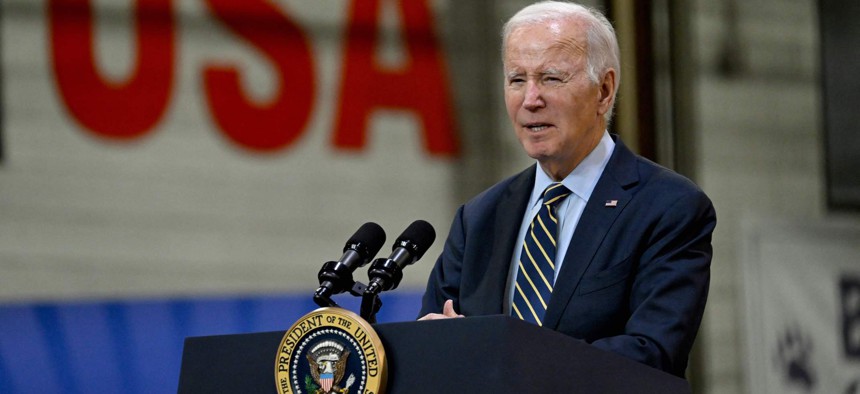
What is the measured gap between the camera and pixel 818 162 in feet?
23.7

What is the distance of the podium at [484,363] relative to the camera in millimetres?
1867

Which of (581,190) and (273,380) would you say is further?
(581,190)

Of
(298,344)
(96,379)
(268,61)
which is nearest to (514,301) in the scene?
(298,344)

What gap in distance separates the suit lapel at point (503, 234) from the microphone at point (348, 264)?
0.26 meters

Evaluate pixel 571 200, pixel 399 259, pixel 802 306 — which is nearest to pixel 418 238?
pixel 399 259

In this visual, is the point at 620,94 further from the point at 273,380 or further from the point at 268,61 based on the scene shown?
the point at 273,380

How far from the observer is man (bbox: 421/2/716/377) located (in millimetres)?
2271

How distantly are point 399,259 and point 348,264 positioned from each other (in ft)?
0.27

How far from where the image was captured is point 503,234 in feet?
8.13

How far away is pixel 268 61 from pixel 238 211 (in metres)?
0.62

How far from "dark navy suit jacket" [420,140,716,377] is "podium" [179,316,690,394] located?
134mm

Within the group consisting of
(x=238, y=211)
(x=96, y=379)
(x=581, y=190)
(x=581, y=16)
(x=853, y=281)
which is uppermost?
(x=581, y=16)

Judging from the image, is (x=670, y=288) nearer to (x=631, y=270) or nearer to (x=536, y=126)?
(x=631, y=270)

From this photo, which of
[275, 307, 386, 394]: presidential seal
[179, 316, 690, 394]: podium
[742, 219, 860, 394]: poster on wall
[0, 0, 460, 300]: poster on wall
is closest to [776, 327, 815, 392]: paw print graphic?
[742, 219, 860, 394]: poster on wall
